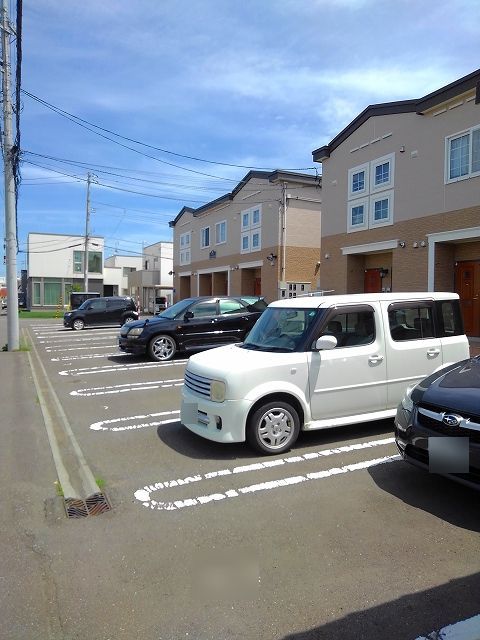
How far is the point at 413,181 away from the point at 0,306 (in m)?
43.3

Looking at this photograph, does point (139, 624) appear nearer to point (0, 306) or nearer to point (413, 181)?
point (413, 181)

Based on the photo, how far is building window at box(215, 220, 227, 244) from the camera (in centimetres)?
3221

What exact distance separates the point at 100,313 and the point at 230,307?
44.1 feet

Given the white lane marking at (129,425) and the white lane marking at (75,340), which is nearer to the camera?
the white lane marking at (129,425)

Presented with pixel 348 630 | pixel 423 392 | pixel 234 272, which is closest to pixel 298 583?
pixel 348 630

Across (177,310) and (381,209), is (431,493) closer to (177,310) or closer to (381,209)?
(177,310)

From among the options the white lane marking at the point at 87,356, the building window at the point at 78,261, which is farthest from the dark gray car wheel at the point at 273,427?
the building window at the point at 78,261

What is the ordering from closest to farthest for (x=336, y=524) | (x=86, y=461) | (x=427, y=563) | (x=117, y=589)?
(x=117, y=589)
(x=427, y=563)
(x=336, y=524)
(x=86, y=461)

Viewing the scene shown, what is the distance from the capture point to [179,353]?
1270 cm

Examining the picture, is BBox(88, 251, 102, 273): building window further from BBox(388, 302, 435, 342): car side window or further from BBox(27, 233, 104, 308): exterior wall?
BBox(388, 302, 435, 342): car side window

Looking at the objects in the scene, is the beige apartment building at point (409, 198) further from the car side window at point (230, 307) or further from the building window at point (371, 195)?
the car side window at point (230, 307)

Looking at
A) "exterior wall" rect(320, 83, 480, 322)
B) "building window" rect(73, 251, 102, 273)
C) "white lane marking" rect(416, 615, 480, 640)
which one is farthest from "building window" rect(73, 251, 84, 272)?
"white lane marking" rect(416, 615, 480, 640)

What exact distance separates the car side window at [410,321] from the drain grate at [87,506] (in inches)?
146

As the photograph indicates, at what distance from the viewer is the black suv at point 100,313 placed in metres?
24.1
